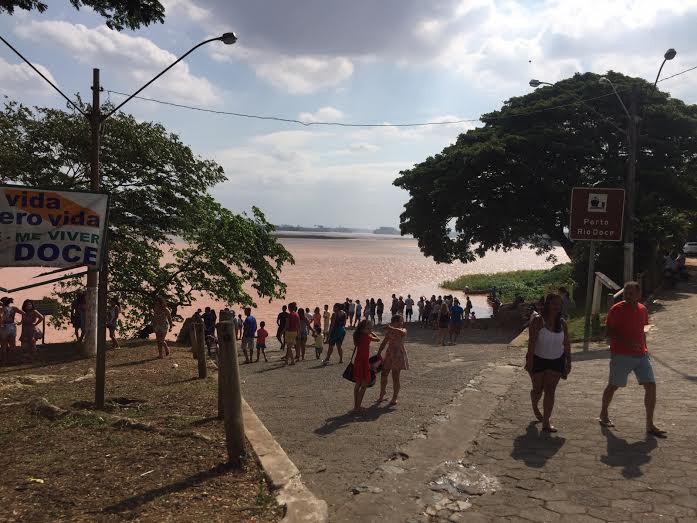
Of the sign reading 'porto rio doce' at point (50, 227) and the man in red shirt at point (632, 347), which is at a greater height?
the sign reading 'porto rio doce' at point (50, 227)

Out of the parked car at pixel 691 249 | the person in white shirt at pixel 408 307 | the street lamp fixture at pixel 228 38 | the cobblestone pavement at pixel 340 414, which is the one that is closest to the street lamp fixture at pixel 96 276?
the street lamp fixture at pixel 228 38

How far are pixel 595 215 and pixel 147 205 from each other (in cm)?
1131

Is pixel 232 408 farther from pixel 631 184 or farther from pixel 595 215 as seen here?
pixel 631 184

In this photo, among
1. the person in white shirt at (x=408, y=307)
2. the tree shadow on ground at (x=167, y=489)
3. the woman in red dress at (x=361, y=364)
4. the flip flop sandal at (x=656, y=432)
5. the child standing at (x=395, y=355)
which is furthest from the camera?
the person in white shirt at (x=408, y=307)

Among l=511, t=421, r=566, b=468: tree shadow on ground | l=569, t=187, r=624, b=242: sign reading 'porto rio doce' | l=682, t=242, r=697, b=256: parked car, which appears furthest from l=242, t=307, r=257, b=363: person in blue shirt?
l=682, t=242, r=697, b=256: parked car

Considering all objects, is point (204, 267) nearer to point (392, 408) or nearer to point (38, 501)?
point (392, 408)

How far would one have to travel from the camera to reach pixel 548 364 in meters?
5.82

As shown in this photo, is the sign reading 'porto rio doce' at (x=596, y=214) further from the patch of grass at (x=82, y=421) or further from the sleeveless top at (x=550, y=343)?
the patch of grass at (x=82, y=421)

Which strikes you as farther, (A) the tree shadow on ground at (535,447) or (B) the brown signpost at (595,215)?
(B) the brown signpost at (595,215)

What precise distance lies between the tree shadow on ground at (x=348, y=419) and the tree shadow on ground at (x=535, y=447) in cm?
182

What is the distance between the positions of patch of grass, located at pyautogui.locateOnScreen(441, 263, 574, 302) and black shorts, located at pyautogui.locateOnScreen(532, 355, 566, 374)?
28.1m

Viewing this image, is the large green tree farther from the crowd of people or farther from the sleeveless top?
the sleeveless top

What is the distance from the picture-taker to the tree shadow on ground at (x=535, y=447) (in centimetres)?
516

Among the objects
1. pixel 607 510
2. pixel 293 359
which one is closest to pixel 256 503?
pixel 607 510
